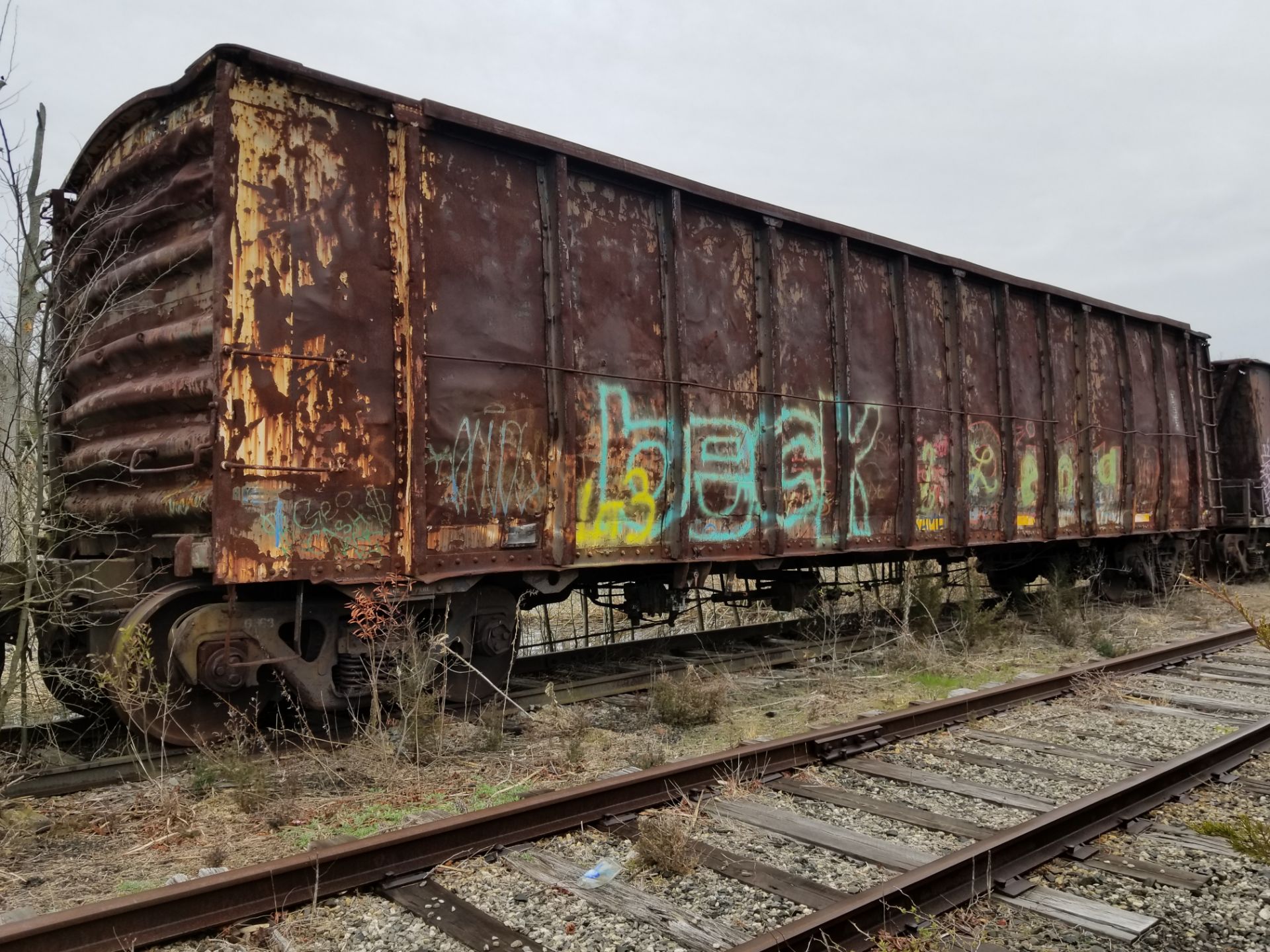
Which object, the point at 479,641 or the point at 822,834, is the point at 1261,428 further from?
the point at 822,834

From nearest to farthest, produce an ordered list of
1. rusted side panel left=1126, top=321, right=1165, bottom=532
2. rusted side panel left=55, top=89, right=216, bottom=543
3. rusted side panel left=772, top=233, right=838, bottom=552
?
rusted side panel left=55, top=89, right=216, bottom=543
rusted side panel left=772, top=233, right=838, bottom=552
rusted side panel left=1126, top=321, right=1165, bottom=532

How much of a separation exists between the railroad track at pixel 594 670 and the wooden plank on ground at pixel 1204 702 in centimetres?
252

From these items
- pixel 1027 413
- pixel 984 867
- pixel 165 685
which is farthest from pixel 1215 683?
pixel 165 685

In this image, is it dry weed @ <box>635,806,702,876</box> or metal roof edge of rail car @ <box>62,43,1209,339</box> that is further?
metal roof edge of rail car @ <box>62,43,1209,339</box>

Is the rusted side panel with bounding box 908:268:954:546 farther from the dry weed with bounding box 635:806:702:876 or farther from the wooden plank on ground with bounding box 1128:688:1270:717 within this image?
the dry weed with bounding box 635:806:702:876

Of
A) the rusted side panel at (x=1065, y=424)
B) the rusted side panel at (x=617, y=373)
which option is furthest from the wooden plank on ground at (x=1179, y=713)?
the rusted side panel at (x=1065, y=424)

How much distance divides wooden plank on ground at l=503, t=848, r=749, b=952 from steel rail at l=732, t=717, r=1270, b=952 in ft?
0.55

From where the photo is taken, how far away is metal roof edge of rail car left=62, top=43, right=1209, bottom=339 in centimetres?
511

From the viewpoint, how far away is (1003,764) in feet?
17.0

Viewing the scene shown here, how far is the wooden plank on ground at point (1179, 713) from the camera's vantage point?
633 cm

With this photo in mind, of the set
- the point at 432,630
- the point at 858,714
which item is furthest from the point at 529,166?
the point at 858,714

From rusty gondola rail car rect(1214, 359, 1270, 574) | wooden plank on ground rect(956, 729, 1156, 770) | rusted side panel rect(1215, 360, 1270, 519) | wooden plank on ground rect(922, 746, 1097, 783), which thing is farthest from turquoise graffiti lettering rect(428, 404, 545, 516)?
rusted side panel rect(1215, 360, 1270, 519)

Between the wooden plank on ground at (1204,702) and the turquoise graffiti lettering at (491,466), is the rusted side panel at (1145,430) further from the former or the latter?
the turquoise graffiti lettering at (491,466)

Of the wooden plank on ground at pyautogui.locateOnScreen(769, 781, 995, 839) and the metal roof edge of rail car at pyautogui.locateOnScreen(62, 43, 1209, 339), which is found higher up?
the metal roof edge of rail car at pyautogui.locateOnScreen(62, 43, 1209, 339)
